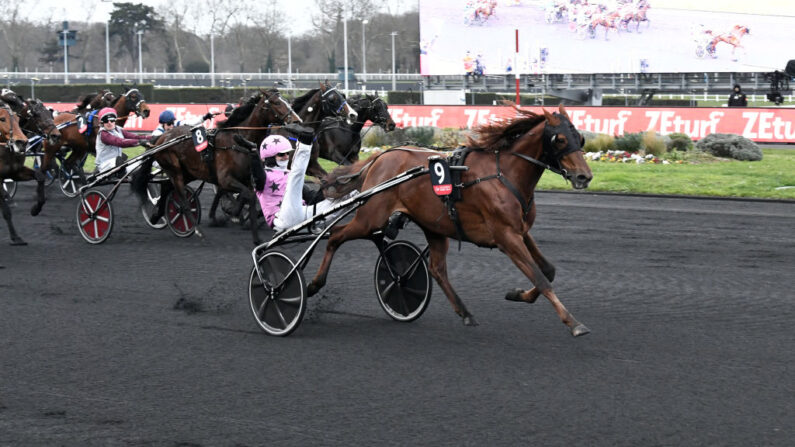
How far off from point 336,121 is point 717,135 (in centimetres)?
1081

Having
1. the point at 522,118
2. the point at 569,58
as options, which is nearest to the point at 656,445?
the point at 522,118

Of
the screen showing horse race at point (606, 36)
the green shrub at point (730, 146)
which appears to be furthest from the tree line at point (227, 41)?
the green shrub at point (730, 146)

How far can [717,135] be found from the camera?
2181 centimetres

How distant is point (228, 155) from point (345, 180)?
13.8 ft

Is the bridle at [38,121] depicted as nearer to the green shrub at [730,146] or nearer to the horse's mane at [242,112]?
the horse's mane at [242,112]

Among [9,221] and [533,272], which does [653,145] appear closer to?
[9,221]

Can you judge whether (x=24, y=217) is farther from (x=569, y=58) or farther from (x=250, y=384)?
(x=569, y=58)

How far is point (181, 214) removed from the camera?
12.2 m

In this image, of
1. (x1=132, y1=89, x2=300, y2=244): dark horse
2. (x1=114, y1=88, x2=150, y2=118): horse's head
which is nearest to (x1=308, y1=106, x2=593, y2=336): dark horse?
(x1=132, y1=89, x2=300, y2=244): dark horse

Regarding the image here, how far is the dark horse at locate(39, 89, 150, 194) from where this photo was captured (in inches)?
616

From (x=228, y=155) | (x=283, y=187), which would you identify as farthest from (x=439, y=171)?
(x=228, y=155)

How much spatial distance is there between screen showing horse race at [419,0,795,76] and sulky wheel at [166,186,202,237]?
128 feet

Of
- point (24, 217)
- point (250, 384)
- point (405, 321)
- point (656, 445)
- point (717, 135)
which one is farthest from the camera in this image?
point (717, 135)

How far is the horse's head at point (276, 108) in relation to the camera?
38.7ft
